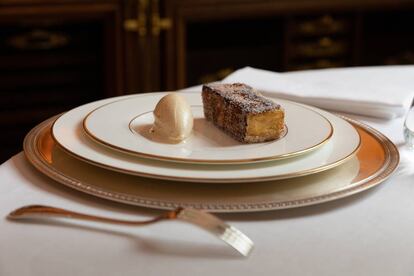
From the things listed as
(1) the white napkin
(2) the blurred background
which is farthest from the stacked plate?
(2) the blurred background

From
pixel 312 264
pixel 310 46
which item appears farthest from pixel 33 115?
pixel 312 264

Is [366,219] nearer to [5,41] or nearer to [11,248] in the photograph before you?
[11,248]

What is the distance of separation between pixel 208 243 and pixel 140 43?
1.47 m

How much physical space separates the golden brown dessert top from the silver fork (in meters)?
0.17

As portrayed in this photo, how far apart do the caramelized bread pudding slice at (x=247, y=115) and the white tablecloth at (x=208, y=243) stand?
0.11m

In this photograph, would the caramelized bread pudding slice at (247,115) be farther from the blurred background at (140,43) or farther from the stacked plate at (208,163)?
the blurred background at (140,43)

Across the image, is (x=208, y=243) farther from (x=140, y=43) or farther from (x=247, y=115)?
(x=140, y=43)

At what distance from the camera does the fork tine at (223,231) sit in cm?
49

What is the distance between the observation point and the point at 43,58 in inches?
75.1

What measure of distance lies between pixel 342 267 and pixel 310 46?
1.74 metres

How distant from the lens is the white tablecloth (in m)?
0.49

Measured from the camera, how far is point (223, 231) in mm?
489

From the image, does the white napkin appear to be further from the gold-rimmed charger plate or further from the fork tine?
the fork tine

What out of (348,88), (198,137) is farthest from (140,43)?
(198,137)
